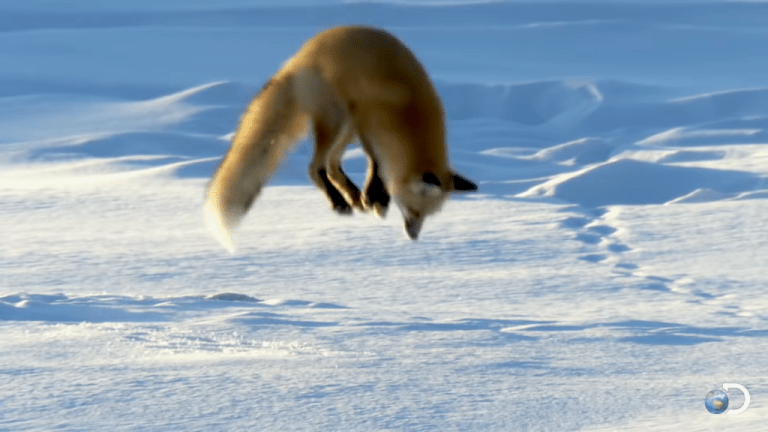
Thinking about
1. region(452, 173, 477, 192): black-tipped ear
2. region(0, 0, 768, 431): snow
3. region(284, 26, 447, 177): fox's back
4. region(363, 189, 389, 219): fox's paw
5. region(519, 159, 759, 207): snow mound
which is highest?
region(519, 159, 759, 207): snow mound

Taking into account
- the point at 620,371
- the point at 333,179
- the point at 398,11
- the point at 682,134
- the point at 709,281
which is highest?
the point at 398,11

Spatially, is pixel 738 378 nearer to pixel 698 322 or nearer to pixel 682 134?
pixel 698 322

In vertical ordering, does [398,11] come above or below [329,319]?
above

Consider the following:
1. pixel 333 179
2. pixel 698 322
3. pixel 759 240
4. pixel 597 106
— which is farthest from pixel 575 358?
pixel 597 106

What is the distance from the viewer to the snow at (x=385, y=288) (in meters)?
20.4

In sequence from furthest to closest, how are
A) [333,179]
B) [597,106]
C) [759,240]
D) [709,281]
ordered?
[597,106], [759,240], [709,281], [333,179]

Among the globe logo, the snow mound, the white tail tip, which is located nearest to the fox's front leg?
the white tail tip

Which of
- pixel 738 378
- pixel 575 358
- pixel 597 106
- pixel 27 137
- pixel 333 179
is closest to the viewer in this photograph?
pixel 333 179

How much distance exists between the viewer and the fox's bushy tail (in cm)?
88

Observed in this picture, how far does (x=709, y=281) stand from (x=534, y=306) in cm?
343

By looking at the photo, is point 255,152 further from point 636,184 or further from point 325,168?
point 636,184

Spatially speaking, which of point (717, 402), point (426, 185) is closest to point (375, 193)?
point (426, 185)

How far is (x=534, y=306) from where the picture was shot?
83.1 ft

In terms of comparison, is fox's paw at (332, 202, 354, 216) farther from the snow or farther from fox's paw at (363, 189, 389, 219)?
the snow
